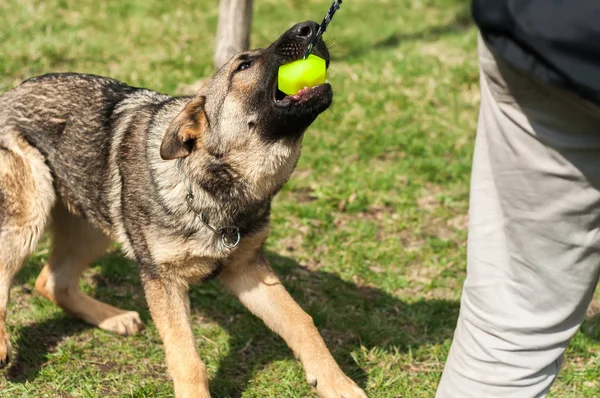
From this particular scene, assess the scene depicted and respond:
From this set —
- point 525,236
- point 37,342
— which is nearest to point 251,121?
point 525,236

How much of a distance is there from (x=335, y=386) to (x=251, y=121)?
1.37 metres

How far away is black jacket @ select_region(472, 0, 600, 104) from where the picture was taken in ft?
6.78

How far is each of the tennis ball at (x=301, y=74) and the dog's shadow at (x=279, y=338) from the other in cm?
159

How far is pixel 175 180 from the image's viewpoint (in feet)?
13.0

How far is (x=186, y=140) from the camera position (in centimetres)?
386

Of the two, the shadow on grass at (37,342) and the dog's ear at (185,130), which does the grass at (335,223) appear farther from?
the dog's ear at (185,130)

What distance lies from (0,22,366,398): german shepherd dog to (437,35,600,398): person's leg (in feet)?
3.77

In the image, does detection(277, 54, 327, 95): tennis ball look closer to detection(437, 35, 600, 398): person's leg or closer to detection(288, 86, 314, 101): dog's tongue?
detection(288, 86, 314, 101): dog's tongue

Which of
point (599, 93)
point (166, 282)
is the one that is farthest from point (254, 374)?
point (599, 93)

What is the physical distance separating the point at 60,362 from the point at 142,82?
403 centimetres

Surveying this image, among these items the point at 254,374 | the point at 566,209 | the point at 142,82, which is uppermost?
the point at 566,209

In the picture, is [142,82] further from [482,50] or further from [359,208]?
[482,50]

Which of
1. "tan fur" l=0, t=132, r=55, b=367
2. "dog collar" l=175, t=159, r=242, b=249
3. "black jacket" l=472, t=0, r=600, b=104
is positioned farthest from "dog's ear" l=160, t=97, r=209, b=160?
"black jacket" l=472, t=0, r=600, b=104

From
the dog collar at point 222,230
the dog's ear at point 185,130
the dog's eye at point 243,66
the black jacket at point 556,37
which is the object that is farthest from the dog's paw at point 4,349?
the black jacket at point 556,37
